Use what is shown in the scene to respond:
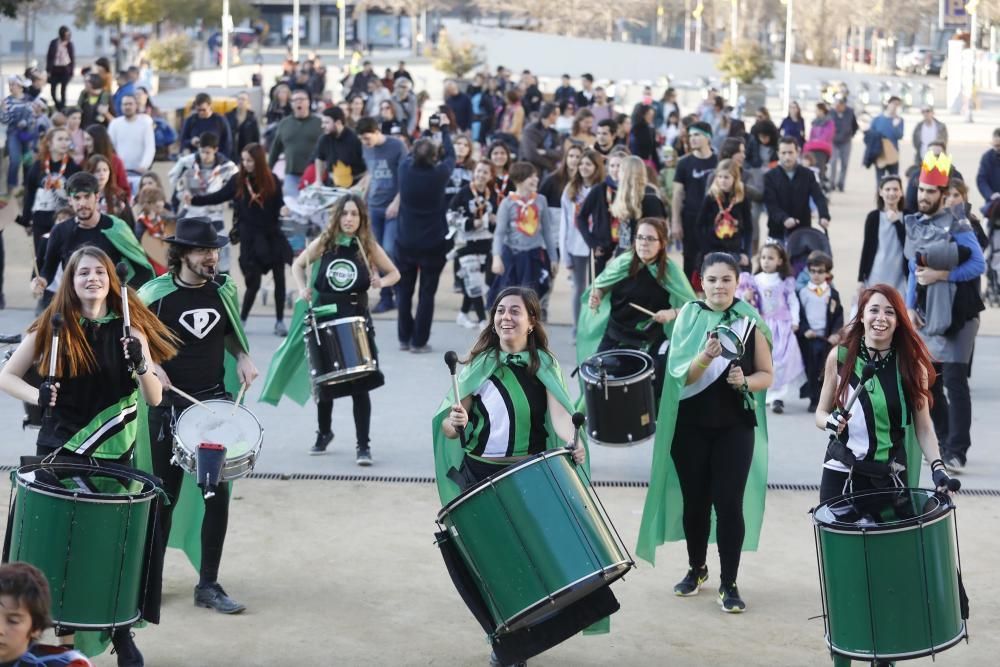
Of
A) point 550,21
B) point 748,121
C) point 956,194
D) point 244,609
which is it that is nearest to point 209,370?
point 244,609

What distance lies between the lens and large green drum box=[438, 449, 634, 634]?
5.74 metres

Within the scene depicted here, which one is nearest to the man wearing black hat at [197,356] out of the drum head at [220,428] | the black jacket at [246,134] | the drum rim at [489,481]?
the drum head at [220,428]

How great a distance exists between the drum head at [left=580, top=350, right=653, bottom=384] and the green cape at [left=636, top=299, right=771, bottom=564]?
1164 mm

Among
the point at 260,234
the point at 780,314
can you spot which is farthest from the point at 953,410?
the point at 260,234

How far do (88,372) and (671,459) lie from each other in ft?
8.44

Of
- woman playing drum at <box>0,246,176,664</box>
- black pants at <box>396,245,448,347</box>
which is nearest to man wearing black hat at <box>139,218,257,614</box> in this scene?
woman playing drum at <box>0,246,176,664</box>

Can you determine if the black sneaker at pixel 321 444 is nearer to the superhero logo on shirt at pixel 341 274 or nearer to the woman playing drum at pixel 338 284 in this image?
the woman playing drum at pixel 338 284

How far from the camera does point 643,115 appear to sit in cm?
1939

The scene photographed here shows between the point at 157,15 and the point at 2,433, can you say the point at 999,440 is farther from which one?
the point at 157,15

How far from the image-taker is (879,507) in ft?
19.3

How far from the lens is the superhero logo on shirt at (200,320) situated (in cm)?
699

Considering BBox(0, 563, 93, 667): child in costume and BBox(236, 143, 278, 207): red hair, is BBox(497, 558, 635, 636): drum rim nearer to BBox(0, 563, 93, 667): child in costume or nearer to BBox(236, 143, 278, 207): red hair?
BBox(0, 563, 93, 667): child in costume

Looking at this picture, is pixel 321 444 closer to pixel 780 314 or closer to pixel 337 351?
pixel 337 351

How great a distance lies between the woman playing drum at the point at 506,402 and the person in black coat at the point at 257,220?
6708 mm
